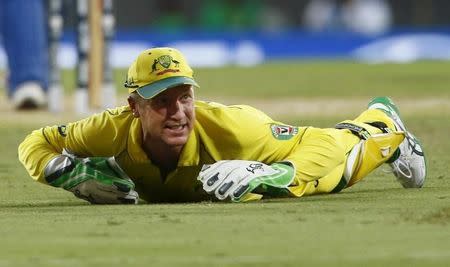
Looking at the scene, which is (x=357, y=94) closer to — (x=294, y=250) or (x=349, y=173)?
(x=349, y=173)

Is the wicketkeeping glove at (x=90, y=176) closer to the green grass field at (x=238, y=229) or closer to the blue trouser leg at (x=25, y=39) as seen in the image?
the green grass field at (x=238, y=229)

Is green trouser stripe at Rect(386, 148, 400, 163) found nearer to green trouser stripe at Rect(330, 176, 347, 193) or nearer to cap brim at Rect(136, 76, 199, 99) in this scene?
green trouser stripe at Rect(330, 176, 347, 193)

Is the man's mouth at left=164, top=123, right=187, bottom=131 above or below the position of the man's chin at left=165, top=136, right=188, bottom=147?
above

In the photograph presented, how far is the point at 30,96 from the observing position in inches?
734

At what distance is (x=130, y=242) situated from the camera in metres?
6.55

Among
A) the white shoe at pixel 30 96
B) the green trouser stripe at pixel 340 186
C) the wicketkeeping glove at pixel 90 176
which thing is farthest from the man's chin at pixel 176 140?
the white shoe at pixel 30 96

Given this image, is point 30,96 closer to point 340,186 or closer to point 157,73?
point 340,186

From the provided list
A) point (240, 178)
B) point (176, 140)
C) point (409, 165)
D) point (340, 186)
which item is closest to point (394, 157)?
point (409, 165)

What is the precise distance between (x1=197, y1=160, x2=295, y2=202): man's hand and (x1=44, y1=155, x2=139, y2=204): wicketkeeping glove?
0.46 meters

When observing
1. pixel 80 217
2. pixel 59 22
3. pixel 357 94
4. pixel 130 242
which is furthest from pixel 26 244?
pixel 357 94

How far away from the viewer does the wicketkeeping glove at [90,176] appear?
8.08 m

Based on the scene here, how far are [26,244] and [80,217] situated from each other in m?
1.10

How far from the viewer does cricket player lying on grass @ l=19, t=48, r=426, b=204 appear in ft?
25.9

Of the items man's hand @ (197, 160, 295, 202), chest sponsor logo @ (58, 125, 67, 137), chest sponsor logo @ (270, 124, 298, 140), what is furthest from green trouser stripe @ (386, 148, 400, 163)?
chest sponsor logo @ (58, 125, 67, 137)
